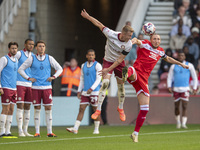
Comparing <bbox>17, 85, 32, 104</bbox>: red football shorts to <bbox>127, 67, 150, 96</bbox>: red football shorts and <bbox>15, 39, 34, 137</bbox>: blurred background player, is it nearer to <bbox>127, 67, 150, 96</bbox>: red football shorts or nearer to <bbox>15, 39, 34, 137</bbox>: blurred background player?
<bbox>15, 39, 34, 137</bbox>: blurred background player

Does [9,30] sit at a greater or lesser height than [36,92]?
greater

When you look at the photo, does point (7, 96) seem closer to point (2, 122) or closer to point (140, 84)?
point (2, 122)

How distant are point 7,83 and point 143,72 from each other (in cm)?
361

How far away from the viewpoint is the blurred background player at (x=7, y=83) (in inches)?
588

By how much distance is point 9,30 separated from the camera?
2709cm

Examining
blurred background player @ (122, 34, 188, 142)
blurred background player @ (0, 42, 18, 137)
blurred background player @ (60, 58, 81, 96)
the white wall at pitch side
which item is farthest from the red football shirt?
blurred background player @ (60, 58, 81, 96)

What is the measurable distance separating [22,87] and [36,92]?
0.70 m

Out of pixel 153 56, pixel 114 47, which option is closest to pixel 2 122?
pixel 114 47

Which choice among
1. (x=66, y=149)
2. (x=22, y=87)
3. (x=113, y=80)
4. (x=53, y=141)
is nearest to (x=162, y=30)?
(x=113, y=80)

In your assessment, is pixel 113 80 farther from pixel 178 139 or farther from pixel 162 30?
pixel 178 139

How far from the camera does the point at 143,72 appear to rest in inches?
527

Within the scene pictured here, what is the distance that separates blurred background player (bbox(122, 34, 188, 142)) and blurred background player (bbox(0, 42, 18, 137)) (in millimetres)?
3290

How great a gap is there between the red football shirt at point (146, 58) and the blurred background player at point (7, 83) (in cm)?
331

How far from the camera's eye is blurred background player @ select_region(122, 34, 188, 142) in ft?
43.1
